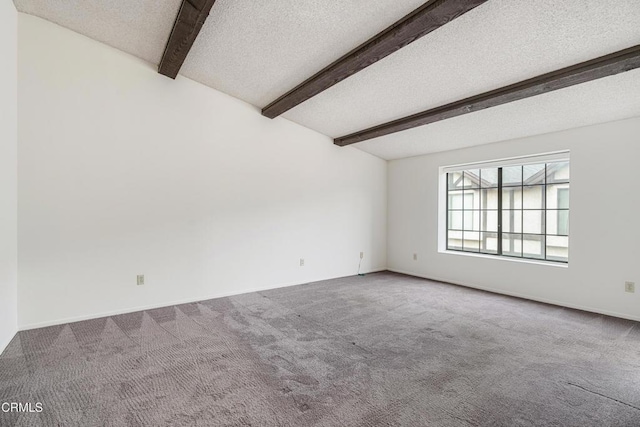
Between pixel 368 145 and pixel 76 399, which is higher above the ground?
pixel 368 145

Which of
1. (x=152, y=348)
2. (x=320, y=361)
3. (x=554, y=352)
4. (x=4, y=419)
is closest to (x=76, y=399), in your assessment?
(x=4, y=419)

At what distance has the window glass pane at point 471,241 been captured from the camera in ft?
16.2

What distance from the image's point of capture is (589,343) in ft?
8.87

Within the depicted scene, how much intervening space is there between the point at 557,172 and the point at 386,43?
3.28 metres

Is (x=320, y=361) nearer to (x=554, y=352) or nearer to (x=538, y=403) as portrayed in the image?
(x=538, y=403)

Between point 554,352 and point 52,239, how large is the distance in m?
4.82

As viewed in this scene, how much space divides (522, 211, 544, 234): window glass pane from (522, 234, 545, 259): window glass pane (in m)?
0.09

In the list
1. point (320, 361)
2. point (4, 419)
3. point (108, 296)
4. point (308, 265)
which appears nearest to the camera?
point (4, 419)

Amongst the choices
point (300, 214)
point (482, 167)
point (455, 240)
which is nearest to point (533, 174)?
point (482, 167)

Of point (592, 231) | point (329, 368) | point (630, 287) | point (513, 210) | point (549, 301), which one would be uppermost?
point (513, 210)

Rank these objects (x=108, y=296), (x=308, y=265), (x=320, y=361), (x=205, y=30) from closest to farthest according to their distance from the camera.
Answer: (x=320, y=361), (x=205, y=30), (x=108, y=296), (x=308, y=265)

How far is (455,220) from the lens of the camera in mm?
5289

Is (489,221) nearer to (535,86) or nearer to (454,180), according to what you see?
(454,180)

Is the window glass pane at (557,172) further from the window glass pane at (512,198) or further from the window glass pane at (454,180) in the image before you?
the window glass pane at (454,180)
